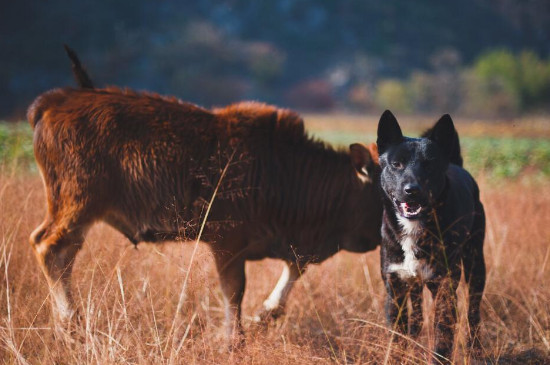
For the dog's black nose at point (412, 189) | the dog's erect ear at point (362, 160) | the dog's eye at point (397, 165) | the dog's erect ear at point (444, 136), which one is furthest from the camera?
the dog's erect ear at point (362, 160)

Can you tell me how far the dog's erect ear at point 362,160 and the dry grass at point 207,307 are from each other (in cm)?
94

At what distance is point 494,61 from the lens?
306 ft

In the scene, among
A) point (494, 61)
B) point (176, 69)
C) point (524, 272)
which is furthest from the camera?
point (494, 61)

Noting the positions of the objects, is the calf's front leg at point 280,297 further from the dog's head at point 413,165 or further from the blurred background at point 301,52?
the blurred background at point 301,52

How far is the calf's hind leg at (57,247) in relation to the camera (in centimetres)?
483

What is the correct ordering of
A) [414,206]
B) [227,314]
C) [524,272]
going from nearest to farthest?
[414,206] → [227,314] → [524,272]

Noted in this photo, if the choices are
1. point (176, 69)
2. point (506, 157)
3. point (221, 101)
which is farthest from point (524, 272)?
point (176, 69)

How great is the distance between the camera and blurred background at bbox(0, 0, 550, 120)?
67.6 meters


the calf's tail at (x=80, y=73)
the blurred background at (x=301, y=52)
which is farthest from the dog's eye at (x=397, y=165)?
the blurred background at (x=301, y=52)

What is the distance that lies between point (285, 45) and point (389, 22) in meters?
24.3

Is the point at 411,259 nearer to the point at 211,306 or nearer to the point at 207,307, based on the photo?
the point at 207,307

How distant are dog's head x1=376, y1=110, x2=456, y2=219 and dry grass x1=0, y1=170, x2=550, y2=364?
2.81 feet

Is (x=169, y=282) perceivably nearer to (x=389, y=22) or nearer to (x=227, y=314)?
(x=227, y=314)

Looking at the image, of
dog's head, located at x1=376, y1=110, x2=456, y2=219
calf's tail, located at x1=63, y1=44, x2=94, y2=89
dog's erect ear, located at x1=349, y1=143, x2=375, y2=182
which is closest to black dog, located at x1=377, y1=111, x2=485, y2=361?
dog's head, located at x1=376, y1=110, x2=456, y2=219
